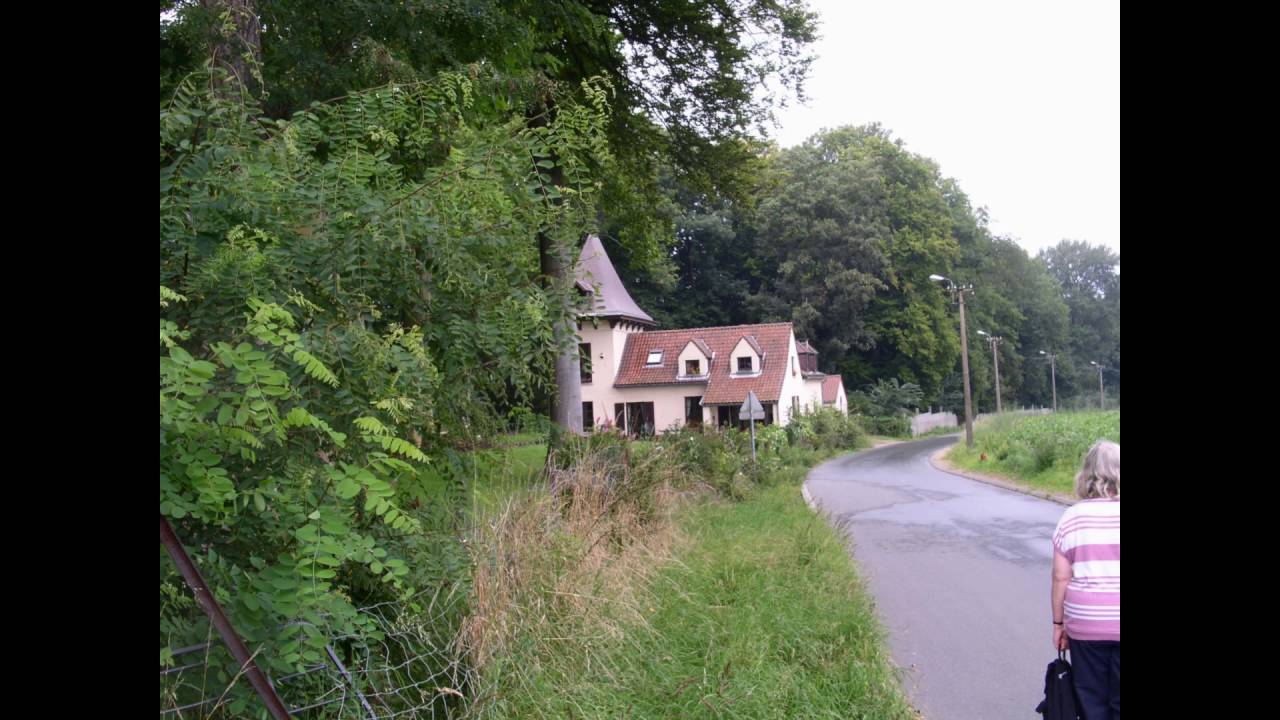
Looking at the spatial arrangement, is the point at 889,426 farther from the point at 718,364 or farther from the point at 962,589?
the point at 962,589

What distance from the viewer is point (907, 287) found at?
51750 mm

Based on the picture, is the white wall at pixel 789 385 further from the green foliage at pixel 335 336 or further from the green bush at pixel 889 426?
the green foliage at pixel 335 336

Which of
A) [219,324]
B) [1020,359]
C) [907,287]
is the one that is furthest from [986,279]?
[219,324]

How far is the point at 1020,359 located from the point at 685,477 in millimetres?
55388

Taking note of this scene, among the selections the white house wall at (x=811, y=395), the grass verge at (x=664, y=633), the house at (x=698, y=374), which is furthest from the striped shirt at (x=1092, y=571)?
the white house wall at (x=811, y=395)

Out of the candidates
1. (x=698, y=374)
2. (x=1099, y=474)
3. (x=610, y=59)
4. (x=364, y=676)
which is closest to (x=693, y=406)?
(x=698, y=374)

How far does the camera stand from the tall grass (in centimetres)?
2006

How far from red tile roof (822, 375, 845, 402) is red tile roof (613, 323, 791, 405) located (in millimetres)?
12329

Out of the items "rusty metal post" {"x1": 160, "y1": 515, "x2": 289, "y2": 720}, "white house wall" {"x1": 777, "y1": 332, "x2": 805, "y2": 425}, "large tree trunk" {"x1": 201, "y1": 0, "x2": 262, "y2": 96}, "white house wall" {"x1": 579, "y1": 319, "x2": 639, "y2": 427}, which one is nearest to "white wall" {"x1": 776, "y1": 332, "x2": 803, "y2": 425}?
"white house wall" {"x1": 777, "y1": 332, "x2": 805, "y2": 425}

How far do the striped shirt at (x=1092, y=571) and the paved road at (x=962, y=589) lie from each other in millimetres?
1902

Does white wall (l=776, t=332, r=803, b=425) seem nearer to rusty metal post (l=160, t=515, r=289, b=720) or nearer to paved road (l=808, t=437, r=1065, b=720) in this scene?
paved road (l=808, t=437, r=1065, b=720)

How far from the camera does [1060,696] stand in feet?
12.6
